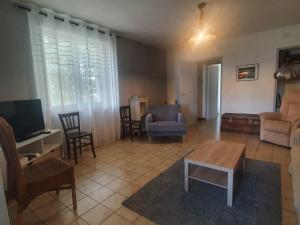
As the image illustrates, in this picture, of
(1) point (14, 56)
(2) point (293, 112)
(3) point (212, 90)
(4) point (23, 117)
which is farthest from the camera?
(3) point (212, 90)

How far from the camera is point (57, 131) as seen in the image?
2.58 metres

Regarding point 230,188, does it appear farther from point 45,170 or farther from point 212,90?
point 212,90

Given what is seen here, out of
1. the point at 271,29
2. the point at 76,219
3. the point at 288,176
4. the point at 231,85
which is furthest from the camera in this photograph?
the point at 231,85

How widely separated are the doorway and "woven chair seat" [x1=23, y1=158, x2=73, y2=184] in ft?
17.3

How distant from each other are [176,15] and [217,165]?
2573 millimetres

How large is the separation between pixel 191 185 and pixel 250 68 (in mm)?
3632

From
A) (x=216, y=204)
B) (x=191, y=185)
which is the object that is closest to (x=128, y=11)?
(x=191, y=185)

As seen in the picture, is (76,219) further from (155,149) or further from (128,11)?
(128,11)

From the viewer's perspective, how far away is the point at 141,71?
469cm

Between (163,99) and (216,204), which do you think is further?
(163,99)

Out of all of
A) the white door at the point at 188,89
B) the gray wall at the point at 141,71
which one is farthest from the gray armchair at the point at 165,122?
the white door at the point at 188,89

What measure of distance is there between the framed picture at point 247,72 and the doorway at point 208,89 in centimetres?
160

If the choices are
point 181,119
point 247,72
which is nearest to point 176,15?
point 181,119

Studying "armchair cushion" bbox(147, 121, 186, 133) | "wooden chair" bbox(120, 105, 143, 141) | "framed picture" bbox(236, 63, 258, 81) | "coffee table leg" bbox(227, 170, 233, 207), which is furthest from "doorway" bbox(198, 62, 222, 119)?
"coffee table leg" bbox(227, 170, 233, 207)
